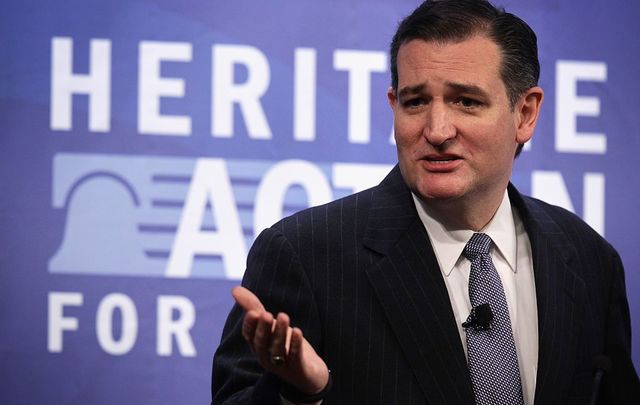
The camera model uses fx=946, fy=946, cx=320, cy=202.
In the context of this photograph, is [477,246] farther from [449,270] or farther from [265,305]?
[265,305]

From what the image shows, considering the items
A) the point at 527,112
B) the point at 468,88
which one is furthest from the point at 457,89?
the point at 527,112

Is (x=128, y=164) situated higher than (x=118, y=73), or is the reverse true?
(x=118, y=73)

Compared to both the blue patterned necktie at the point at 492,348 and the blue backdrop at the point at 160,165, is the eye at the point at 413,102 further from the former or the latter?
the blue backdrop at the point at 160,165

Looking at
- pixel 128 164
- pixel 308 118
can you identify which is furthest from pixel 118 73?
pixel 308 118

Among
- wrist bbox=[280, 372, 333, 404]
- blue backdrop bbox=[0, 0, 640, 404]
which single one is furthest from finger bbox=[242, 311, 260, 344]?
blue backdrop bbox=[0, 0, 640, 404]

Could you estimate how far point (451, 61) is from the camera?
190 cm

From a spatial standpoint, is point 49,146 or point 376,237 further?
point 49,146

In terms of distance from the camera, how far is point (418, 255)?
189cm

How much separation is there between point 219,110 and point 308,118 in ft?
0.95

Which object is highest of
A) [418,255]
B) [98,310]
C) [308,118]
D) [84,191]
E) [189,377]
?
[308,118]

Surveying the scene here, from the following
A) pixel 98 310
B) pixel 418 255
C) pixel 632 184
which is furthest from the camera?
pixel 632 184

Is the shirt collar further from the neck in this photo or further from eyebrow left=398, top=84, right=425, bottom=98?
eyebrow left=398, top=84, right=425, bottom=98

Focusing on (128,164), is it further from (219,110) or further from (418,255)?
(418,255)

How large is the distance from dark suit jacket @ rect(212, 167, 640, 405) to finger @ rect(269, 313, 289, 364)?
0.80 ft
